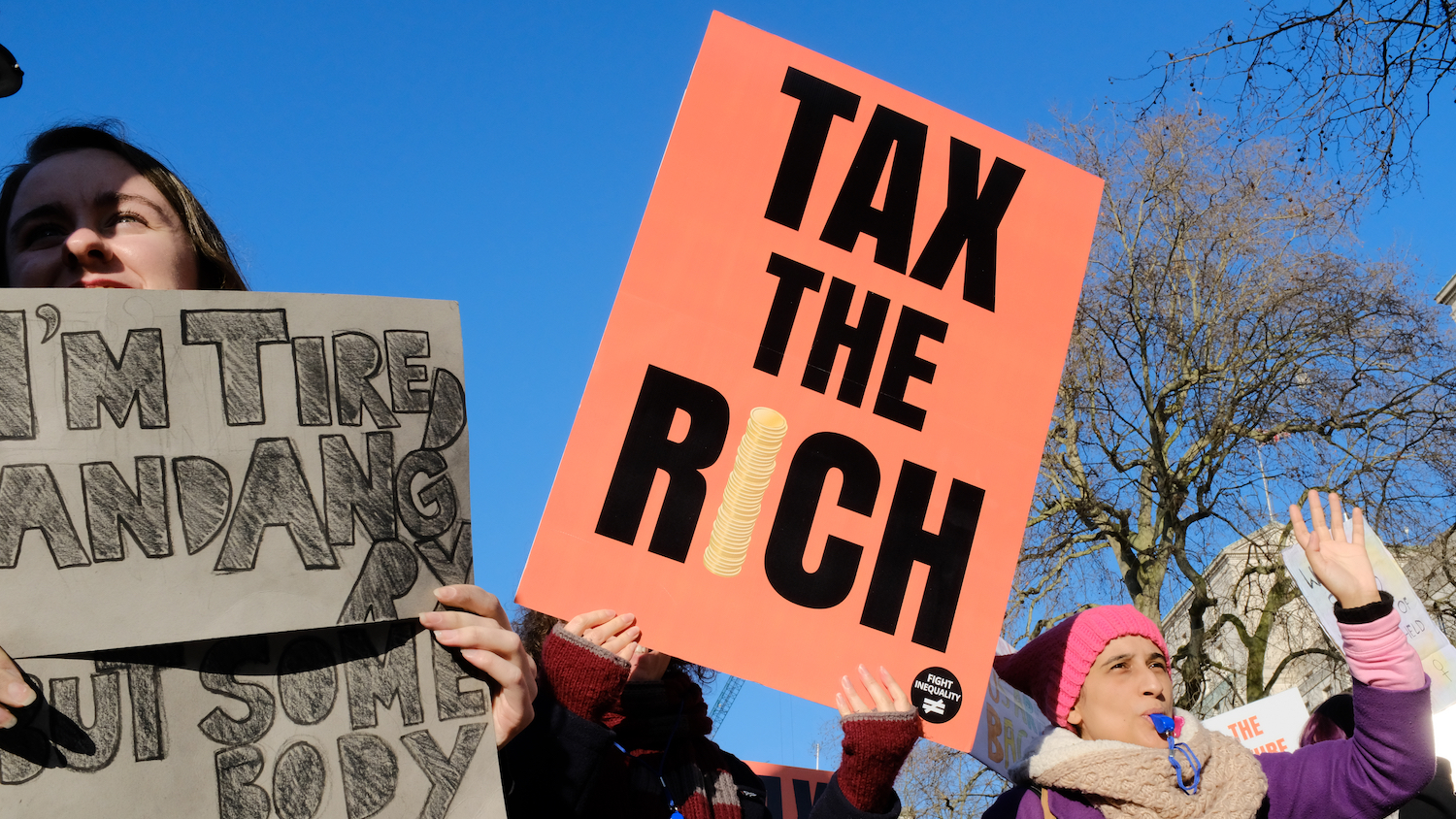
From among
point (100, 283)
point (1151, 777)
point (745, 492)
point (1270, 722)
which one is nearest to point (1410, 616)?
point (1270, 722)

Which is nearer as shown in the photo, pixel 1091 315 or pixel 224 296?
pixel 224 296

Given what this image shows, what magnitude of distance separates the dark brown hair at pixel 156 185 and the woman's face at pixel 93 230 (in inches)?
0.8

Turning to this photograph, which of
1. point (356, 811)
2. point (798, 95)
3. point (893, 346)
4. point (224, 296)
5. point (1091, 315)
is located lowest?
point (356, 811)

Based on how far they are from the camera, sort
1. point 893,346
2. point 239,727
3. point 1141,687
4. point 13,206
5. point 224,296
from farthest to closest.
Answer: point 1141,687
point 893,346
point 13,206
point 224,296
point 239,727

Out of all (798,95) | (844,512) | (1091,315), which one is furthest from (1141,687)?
(1091,315)

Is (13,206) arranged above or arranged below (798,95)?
below

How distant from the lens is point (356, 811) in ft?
5.11

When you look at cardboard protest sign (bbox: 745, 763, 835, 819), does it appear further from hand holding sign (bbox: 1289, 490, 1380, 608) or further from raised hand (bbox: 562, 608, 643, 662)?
raised hand (bbox: 562, 608, 643, 662)

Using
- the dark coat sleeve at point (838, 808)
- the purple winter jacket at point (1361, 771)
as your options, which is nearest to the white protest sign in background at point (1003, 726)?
the purple winter jacket at point (1361, 771)

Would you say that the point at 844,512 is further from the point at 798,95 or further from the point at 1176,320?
the point at 1176,320

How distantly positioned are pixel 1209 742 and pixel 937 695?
2.91 ft

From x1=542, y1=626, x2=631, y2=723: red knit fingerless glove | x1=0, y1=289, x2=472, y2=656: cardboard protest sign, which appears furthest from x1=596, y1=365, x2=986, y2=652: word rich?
x1=0, y1=289, x2=472, y2=656: cardboard protest sign

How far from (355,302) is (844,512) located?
1096mm

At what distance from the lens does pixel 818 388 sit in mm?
2393
